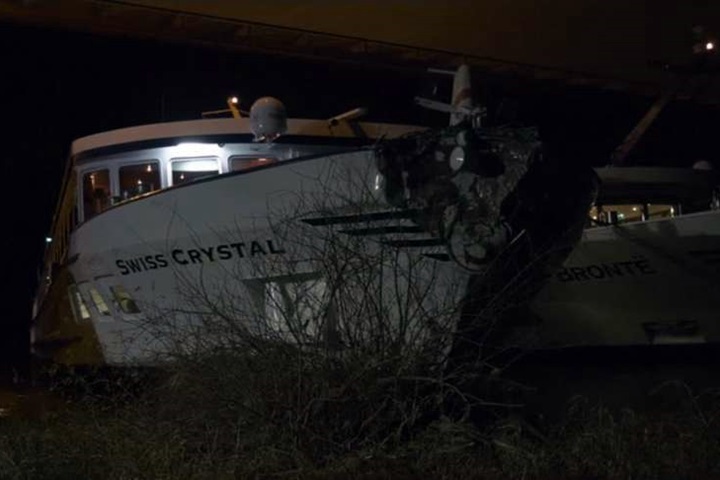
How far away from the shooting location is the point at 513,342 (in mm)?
8414

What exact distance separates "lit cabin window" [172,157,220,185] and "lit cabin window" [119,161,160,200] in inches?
10.4

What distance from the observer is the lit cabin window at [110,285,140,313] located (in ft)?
37.5

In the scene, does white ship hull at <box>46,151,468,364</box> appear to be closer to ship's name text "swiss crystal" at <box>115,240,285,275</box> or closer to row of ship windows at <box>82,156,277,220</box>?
ship's name text "swiss crystal" at <box>115,240,285,275</box>

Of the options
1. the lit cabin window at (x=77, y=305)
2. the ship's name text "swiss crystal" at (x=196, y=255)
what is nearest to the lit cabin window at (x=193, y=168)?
the ship's name text "swiss crystal" at (x=196, y=255)

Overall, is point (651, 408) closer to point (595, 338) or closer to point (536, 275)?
point (536, 275)

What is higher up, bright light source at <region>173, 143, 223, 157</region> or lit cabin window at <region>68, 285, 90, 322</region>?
bright light source at <region>173, 143, 223, 157</region>

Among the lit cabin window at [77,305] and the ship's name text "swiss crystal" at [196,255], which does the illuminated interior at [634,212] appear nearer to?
the ship's name text "swiss crystal" at [196,255]

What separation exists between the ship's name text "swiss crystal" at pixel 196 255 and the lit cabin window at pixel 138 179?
120 cm

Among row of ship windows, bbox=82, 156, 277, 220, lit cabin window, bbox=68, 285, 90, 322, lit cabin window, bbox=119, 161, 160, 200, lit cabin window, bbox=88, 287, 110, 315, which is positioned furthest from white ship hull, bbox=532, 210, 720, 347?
lit cabin window, bbox=68, 285, 90, 322

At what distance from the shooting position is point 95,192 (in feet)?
41.9

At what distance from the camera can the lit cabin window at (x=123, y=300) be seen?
11430 mm

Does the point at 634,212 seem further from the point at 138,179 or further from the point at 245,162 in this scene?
the point at 138,179

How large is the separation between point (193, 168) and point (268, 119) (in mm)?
1275

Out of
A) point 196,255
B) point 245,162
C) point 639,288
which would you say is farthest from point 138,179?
point 639,288
